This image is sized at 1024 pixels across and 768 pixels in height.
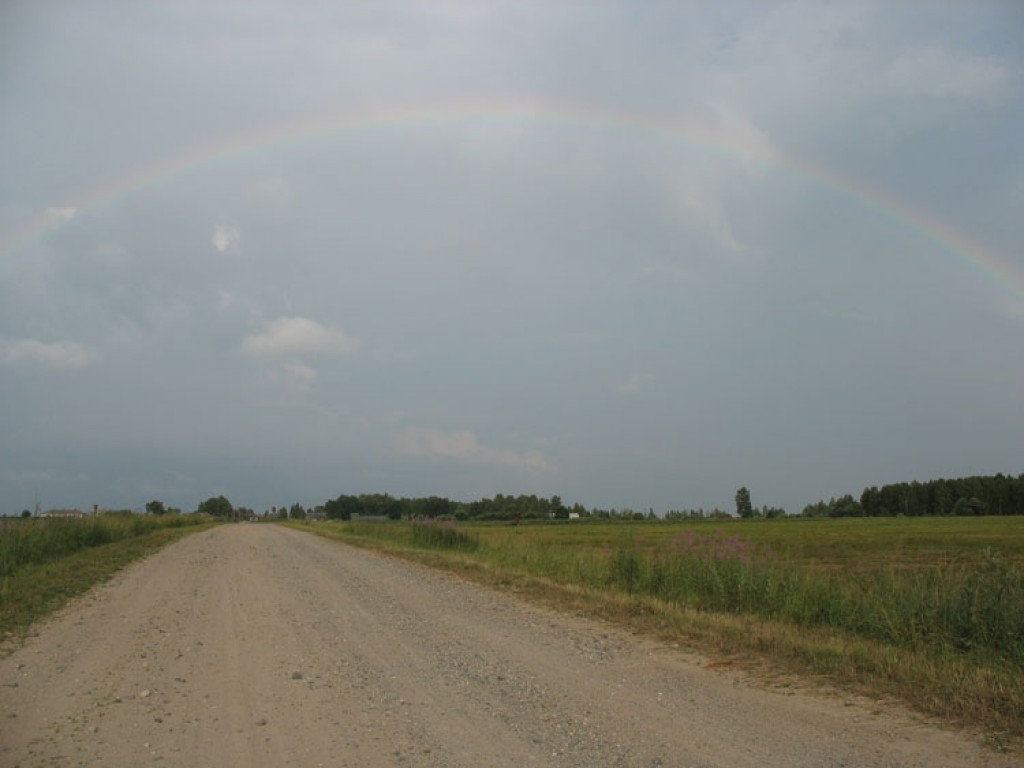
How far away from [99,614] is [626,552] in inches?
378

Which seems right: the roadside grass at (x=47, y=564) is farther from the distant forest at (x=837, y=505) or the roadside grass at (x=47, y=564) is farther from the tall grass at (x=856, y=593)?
the distant forest at (x=837, y=505)

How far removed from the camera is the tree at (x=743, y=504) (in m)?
151

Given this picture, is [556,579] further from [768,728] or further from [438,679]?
[768,728]

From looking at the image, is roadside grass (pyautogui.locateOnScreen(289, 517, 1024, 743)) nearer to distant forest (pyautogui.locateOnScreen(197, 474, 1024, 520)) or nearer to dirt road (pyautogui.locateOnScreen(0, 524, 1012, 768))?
dirt road (pyautogui.locateOnScreen(0, 524, 1012, 768))

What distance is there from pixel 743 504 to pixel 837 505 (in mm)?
19928

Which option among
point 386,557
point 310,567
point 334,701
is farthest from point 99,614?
point 386,557

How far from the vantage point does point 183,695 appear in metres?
6.07

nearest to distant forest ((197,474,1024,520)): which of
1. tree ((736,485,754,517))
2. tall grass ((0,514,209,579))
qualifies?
tree ((736,485,754,517))

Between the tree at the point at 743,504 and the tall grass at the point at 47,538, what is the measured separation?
453 feet

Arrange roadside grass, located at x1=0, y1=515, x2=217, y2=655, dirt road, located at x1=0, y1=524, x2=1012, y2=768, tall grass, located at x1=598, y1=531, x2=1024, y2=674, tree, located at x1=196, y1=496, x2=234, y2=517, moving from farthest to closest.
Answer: tree, located at x1=196, y1=496, x2=234, y2=517, roadside grass, located at x1=0, y1=515, x2=217, y2=655, tall grass, located at x1=598, y1=531, x2=1024, y2=674, dirt road, located at x1=0, y1=524, x2=1012, y2=768

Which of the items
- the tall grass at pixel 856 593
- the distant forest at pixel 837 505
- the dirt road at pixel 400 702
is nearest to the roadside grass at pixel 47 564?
the dirt road at pixel 400 702

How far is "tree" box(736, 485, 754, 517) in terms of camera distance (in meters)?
151

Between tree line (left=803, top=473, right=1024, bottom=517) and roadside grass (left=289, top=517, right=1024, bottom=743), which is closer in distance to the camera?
roadside grass (left=289, top=517, right=1024, bottom=743)

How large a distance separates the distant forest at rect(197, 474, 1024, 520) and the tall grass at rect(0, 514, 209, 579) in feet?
282
